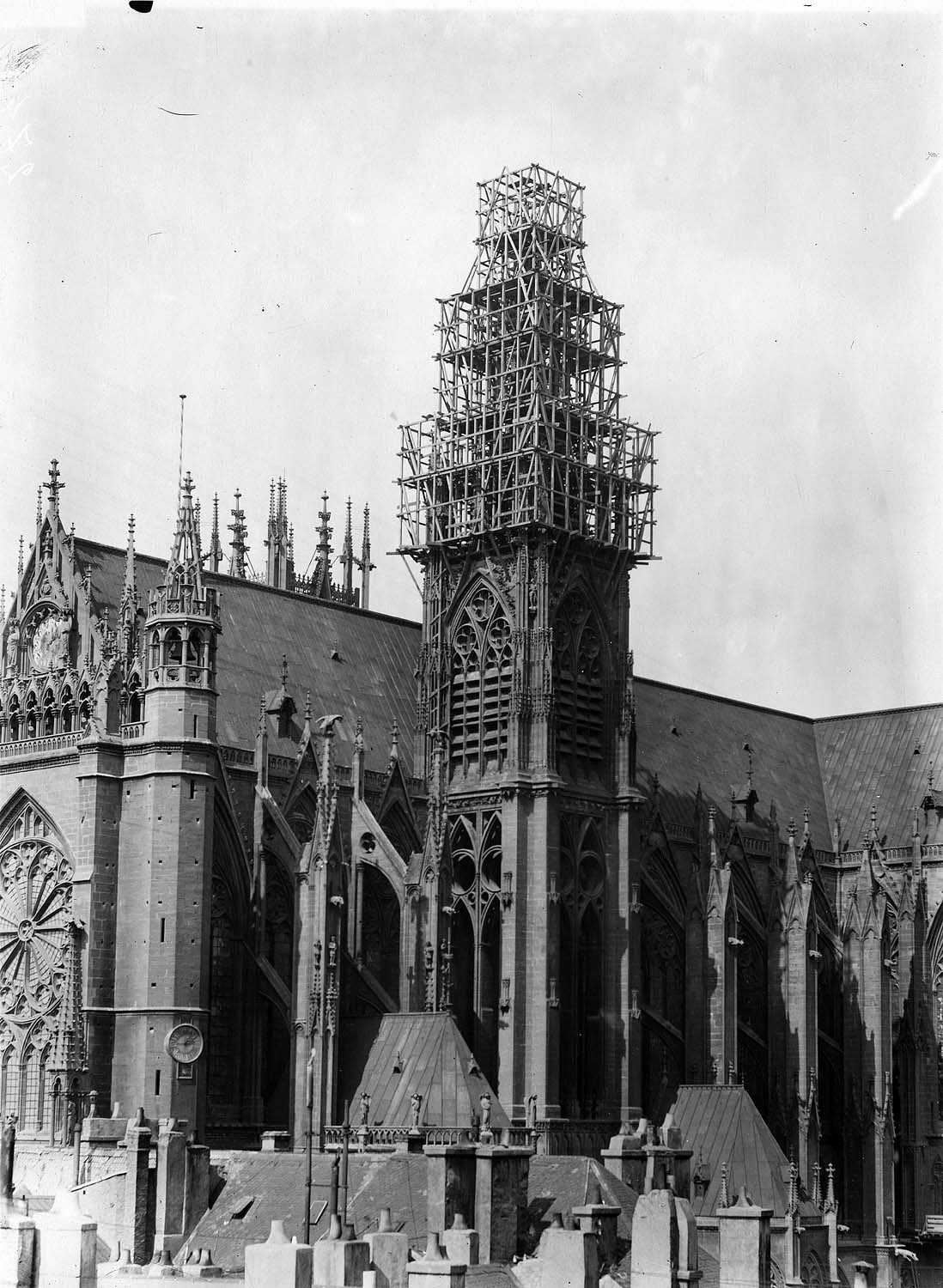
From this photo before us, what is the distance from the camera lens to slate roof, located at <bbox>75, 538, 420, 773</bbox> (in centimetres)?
8869

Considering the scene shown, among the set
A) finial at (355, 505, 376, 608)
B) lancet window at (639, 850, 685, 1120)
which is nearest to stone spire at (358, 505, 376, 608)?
finial at (355, 505, 376, 608)

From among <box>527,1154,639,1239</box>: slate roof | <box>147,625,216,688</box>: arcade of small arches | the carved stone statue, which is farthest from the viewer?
<box>147,625,216,688</box>: arcade of small arches

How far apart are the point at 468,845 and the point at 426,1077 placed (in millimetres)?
14786

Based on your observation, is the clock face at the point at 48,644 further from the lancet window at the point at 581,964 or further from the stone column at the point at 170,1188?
the stone column at the point at 170,1188

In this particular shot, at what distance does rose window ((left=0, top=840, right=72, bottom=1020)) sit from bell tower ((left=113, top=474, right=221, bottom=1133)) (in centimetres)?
337

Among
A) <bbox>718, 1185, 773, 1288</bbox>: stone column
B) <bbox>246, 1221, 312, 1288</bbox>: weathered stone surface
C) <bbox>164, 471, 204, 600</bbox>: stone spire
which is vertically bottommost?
<bbox>718, 1185, 773, 1288</bbox>: stone column

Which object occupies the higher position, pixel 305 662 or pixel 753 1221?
pixel 305 662

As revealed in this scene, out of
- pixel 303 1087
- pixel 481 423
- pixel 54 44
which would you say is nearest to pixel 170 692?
pixel 303 1087

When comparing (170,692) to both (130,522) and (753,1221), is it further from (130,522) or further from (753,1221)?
(753,1221)

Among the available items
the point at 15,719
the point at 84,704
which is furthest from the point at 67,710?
the point at 15,719

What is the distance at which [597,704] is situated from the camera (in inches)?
3767

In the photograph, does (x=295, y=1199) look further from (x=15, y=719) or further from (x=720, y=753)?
(x=720, y=753)

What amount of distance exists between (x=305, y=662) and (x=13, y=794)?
1646 cm

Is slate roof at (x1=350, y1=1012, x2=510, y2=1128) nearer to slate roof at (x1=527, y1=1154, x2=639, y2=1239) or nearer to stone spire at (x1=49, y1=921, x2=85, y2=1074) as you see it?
slate roof at (x1=527, y1=1154, x2=639, y2=1239)
